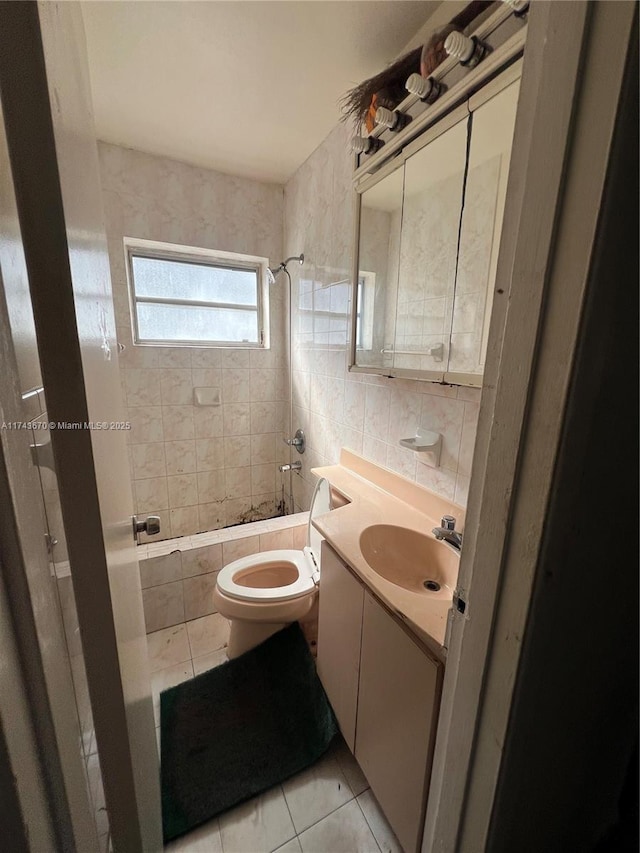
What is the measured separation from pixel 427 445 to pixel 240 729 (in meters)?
1.30

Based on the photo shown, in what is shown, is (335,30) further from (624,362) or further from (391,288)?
(624,362)

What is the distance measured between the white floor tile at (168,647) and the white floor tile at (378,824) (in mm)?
937

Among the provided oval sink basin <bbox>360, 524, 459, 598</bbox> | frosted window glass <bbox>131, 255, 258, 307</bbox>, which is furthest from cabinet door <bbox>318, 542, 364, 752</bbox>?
frosted window glass <bbox>131, 255, 258, 307</bbox>

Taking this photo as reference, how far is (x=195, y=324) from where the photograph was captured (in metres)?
2.31

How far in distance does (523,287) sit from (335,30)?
1.46 m

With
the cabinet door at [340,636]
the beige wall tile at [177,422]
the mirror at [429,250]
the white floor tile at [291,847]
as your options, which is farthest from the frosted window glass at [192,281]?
the white floor tile at [291,847]

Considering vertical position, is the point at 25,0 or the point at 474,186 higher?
the point at 474,186

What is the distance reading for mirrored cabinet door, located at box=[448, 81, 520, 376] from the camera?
0.90 metres

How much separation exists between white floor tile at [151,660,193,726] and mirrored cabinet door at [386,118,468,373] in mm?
1666

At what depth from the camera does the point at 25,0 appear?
0.92ft

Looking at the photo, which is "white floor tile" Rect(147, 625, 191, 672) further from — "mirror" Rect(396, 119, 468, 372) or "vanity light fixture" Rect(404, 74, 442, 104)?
"vanity light fixture" Rect(404, 74, 442, 104)

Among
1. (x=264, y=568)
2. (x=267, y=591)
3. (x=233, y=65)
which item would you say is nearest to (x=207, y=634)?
(x=264, y=568)

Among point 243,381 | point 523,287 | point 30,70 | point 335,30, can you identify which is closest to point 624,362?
point 523,287

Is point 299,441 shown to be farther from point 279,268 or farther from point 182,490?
point 279,268
